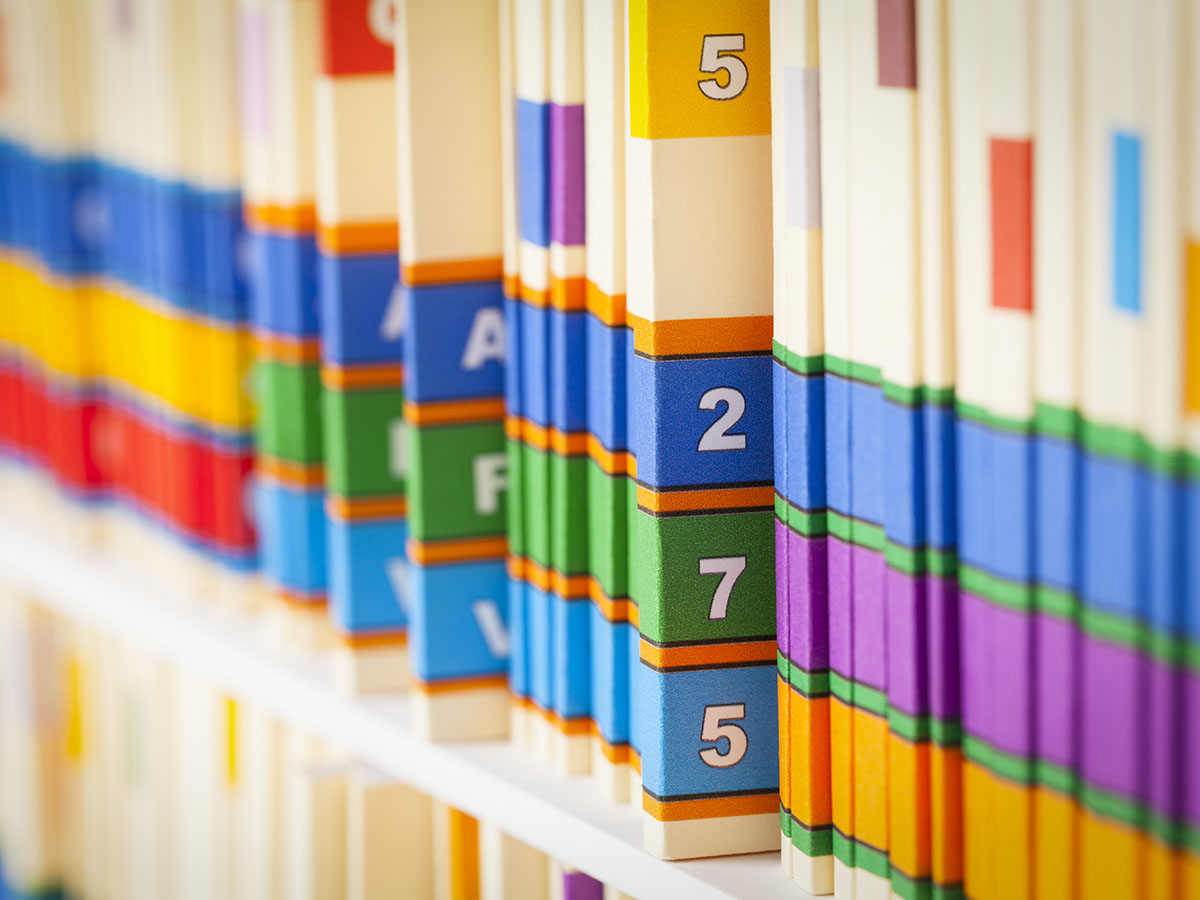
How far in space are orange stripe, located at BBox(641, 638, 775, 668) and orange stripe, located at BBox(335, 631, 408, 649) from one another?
0.29m

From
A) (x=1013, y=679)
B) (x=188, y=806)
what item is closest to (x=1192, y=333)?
(x=1013, y=679)

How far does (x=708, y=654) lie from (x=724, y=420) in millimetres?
131

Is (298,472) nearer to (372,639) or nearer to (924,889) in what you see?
(372,639)

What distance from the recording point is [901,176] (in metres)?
0.72

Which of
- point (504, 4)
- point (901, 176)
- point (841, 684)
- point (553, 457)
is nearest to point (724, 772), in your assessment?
point (841, 684)

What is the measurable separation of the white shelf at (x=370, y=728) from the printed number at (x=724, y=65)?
0.43 metres

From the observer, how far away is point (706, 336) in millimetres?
834

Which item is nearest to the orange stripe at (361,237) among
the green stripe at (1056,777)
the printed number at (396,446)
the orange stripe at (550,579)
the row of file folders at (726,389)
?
the row of file folders at (726,389)

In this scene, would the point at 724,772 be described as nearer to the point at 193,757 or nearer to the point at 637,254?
the point at 637,254

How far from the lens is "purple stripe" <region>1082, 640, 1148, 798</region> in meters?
0.66

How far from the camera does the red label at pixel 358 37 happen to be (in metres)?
1.02

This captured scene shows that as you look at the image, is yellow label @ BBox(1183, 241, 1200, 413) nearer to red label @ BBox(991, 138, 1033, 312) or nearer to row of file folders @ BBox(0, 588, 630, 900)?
red label @ BBox(991, 138, 1033, 312)

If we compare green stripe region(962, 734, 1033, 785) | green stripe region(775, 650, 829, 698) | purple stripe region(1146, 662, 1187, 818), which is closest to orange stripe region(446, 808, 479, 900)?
green stripe region(775, 650, 829, 698)

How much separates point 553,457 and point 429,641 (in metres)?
0.16
